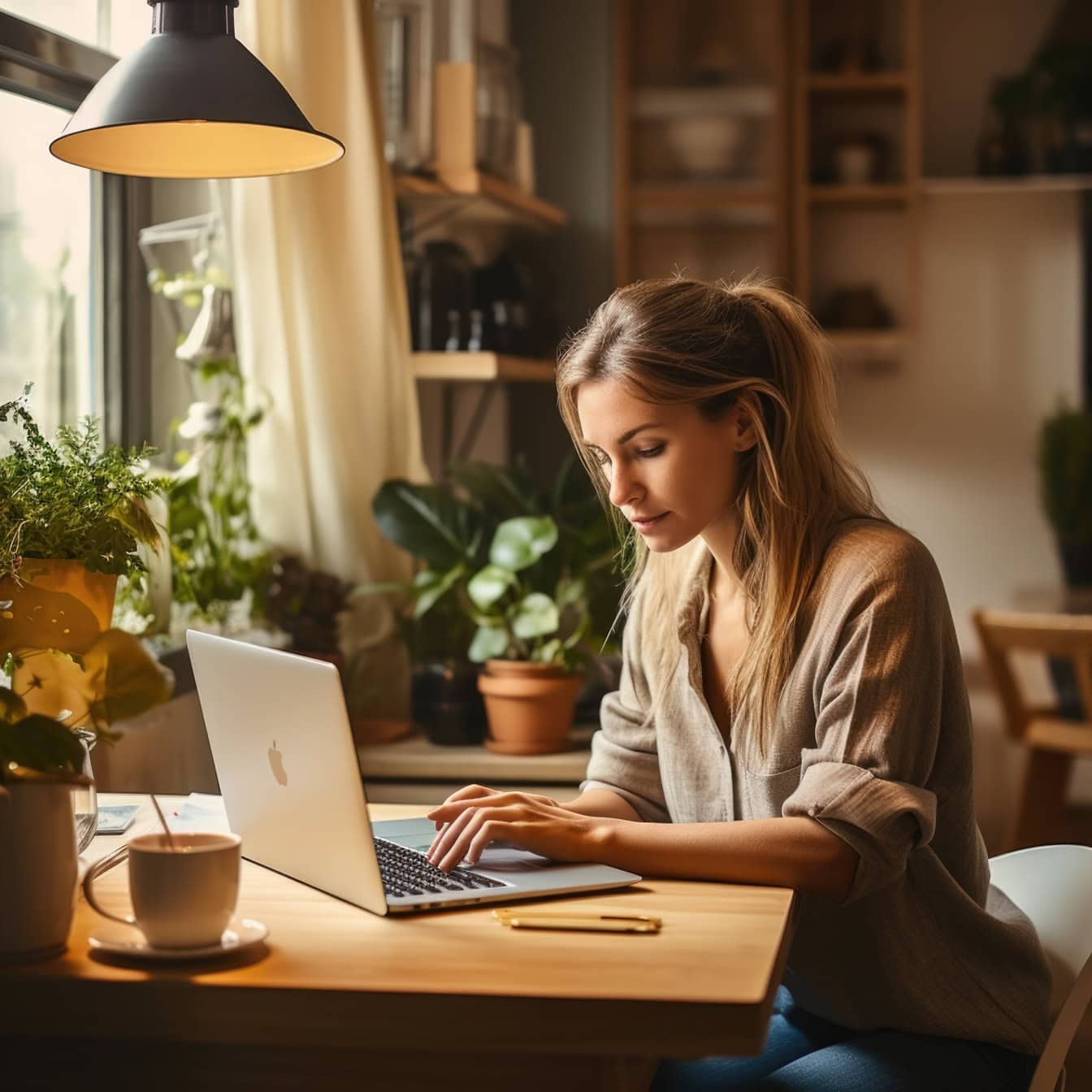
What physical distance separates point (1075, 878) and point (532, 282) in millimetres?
2217

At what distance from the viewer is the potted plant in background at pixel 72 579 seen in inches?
47.1

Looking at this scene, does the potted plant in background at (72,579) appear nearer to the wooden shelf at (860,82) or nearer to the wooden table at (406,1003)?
the wooden table at (406,1003)

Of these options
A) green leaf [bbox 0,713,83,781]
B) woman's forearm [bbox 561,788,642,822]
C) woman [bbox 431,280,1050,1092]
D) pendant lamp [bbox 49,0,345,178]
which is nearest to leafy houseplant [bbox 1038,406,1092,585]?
woman [bbox 431,280,1050,1092]

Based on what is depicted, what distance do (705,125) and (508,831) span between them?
3115 mm

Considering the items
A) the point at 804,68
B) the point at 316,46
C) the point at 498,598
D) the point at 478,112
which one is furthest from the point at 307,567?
the point at 804,68

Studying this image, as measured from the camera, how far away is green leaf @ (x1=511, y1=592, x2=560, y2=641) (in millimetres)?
2510

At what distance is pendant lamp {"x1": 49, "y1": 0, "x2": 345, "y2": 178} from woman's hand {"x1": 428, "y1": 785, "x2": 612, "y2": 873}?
0.71 m

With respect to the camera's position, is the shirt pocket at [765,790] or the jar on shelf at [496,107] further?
the jar on shelf at [496,107]

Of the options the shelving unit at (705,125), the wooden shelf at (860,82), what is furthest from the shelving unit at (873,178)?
the shelving unit at (705,125)

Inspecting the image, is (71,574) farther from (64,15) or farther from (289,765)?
(64,15)

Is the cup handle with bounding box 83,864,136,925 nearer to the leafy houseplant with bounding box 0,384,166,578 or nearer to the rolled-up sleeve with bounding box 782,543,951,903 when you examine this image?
the leafy houseplant with bounding box 0,384,166,578

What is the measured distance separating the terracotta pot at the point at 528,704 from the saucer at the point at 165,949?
133cm

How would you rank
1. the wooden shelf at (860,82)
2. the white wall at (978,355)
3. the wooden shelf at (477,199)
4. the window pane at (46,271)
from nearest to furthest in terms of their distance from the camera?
the window pane at (46,271) → the wooden shelf at (477,199) → the wooden shelf at (860,82) → the white wall at (978,355)

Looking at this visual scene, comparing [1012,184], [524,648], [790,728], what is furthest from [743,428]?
[1012,184]
